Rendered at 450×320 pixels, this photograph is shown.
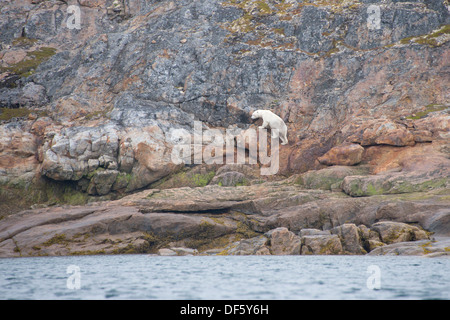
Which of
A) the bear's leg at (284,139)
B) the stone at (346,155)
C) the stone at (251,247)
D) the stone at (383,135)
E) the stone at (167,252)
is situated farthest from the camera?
the bear's leg at (284,139)

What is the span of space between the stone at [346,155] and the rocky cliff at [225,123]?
1.19 ft

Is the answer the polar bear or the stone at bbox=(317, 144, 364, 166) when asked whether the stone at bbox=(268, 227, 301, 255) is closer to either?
the stone at bbox=(317, 144, 364, 166)

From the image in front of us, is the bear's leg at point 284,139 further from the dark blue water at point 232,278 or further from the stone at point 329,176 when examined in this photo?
the dark blue water at point 232,278

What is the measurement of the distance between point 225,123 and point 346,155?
13254mm

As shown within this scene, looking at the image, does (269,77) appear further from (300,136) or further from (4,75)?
(4,75)

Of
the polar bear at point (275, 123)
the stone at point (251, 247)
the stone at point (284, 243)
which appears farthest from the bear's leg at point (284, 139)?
the stone at point (284, 243)

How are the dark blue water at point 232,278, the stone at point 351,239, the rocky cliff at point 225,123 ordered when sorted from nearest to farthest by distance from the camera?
the dark blue water at point 232,278 < the stone at point 351,239 < the rocky cliff at point 225,123

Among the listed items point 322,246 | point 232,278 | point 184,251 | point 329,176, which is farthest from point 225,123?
point 232,278

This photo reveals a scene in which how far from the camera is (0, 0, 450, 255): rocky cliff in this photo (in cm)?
2806

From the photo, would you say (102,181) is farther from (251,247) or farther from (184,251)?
(251,247)

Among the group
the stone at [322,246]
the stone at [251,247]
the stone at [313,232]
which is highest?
the stone at [313,232]

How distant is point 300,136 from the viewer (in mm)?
38906

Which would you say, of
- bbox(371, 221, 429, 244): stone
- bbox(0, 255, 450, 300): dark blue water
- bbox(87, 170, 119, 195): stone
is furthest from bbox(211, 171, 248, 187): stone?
bbox(371, 221, 429, 244): stone

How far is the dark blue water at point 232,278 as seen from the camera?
1399cm
